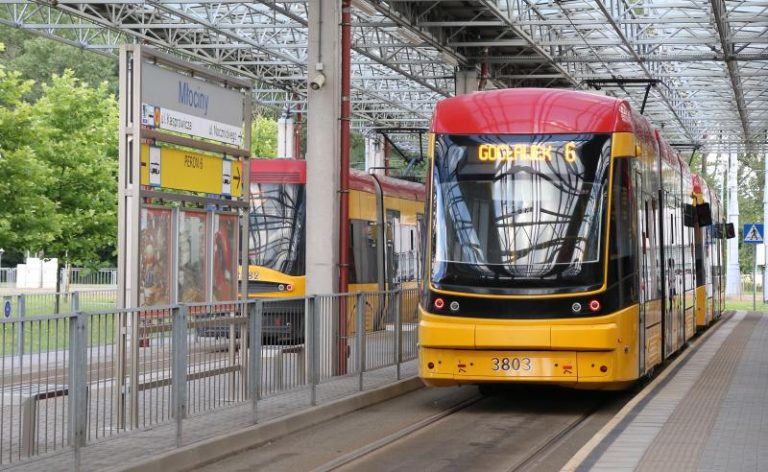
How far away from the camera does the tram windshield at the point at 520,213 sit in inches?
596

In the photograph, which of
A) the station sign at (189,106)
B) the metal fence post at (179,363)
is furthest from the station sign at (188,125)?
the metal fence post at (179,363)

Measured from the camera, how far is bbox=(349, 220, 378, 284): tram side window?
27078 mm

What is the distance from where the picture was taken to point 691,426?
13.3 meters

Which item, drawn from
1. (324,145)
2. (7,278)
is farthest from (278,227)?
(7,278)

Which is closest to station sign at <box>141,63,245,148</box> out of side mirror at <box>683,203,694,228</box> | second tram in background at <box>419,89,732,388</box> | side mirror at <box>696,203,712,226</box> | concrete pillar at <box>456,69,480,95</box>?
second tram in background at <box>419,89,732,388</box>

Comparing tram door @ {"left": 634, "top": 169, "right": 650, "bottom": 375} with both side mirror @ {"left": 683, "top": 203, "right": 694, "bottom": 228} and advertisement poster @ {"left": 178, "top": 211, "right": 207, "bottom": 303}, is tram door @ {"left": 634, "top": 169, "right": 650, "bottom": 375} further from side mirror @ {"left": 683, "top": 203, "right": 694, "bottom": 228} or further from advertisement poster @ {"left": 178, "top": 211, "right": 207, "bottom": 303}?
side mirror @ {"left": 683, "top": 203, "right": 694, "bottom": 228}

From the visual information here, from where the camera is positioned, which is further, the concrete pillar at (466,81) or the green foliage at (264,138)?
the green foliage at (264,138)

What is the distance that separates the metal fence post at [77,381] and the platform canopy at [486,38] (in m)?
13.7

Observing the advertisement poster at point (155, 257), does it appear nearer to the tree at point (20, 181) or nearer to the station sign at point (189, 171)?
the station sign at point (189, 171)

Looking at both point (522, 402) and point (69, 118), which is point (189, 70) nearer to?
point (522, 402)

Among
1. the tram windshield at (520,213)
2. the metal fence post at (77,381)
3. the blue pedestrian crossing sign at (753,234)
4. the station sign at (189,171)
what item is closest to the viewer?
the metal fence post at (77,381)

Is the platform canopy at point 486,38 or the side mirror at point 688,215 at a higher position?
the platform canopy at point 486,38

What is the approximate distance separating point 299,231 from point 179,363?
13.9m

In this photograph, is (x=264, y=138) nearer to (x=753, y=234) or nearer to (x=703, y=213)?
(x=753, y=234)
